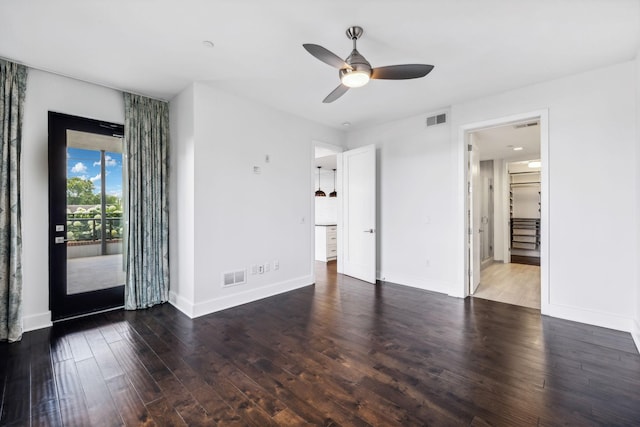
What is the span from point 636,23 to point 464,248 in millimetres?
2820

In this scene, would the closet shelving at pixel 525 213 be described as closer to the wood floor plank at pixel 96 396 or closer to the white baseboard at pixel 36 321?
the wood floor plank at pixel 96 396

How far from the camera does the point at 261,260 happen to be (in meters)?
4.16

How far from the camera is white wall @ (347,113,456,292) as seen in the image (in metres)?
4.37

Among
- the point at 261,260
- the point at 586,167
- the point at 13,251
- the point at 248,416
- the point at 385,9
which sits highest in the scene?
the point at 385,9

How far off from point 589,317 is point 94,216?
609cm

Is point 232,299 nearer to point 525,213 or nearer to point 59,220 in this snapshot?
point 59,220

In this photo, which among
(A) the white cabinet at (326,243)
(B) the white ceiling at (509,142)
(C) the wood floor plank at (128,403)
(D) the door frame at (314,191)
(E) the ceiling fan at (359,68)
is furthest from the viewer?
(A) the white cabinet at (326,243)

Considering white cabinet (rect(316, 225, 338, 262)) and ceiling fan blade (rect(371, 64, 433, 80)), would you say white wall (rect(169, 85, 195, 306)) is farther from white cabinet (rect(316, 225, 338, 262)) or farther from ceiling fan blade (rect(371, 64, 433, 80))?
white cabinet (rect(316, 225, 338, 262))

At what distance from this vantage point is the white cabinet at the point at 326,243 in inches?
279

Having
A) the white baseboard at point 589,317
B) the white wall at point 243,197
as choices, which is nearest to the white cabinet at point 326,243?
the white wall at point 243,197

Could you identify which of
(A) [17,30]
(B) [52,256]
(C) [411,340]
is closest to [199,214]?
(B) [52,256]

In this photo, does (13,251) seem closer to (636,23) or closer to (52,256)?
(52,256)

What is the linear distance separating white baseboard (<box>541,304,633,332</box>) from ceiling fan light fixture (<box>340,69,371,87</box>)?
3.51 meters

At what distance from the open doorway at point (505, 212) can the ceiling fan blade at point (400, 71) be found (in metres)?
2.13
